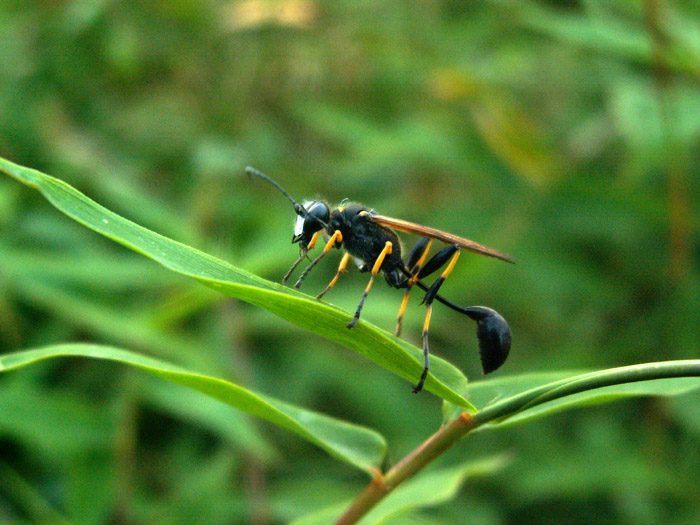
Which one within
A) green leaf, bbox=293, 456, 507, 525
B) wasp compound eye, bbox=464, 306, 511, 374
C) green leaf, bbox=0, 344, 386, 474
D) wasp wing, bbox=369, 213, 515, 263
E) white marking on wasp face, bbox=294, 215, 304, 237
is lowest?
green leaf, bbox=293, 456, 507, 525

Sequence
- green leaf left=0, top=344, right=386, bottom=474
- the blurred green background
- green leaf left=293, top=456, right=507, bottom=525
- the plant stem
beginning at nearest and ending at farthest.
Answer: the plant stem, green leaf left=0, top=344, right=386, bottom=474, green leaf left=293, top=456, right=507, bottom=525, the blurred green background

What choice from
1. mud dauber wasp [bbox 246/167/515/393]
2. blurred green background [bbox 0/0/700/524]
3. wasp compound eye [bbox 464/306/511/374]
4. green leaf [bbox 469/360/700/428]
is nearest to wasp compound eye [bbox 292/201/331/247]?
mud dauber wasp [bbox 246/167/515/393]

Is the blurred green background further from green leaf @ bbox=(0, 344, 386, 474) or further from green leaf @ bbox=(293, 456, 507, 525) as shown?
green leaf @ bbox=(0, 344, 386, 474)

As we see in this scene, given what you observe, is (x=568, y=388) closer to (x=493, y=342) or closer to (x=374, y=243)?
(x=493, y=342)

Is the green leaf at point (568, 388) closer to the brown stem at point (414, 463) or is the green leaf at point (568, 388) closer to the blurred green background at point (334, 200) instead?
the brown stem at point (414, 463)

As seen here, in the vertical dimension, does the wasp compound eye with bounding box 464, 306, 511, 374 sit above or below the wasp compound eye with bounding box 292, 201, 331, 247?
below

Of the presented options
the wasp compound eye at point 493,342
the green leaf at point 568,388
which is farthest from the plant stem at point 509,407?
the wasp compound eye at point 493,342

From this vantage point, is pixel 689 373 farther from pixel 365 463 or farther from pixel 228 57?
pixel 228 57
